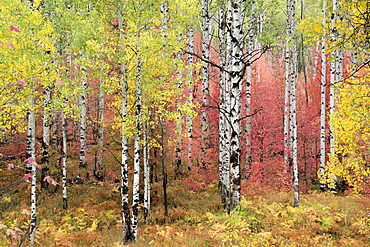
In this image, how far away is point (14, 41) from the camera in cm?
750

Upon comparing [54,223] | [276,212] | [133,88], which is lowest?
[54,223]

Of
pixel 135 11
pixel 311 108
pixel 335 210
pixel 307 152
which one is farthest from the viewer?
pixel 311 108

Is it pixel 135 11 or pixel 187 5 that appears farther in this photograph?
pixel 187 5

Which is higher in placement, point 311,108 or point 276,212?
point 311,108

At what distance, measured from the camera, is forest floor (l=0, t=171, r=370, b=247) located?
704cm

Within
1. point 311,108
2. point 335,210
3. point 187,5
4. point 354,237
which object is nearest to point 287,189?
point 335,210

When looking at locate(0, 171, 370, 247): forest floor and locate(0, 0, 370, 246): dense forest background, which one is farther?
locate(0, 171, 370, 247): forest floor

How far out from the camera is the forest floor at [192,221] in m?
7.04

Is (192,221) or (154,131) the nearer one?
(192,221)

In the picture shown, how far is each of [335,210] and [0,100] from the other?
12481 mm

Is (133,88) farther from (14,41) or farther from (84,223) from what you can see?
(84,223)

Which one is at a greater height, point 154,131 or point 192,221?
point 154,131

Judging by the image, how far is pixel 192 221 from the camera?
1023 cm

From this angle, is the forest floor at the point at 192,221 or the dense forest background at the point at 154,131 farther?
the forest floor at the point at 192,221
